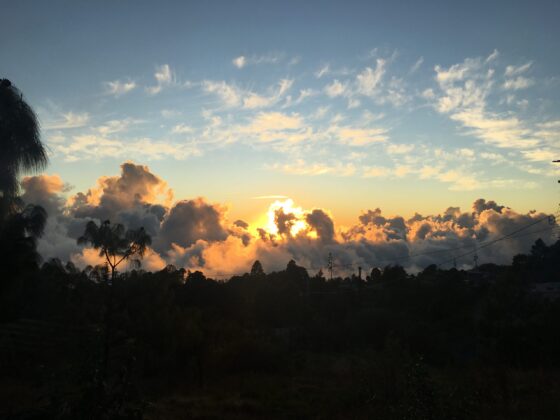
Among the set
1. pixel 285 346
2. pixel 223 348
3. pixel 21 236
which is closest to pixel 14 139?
pixel 21 236

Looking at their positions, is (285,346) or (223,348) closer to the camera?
(223,348)

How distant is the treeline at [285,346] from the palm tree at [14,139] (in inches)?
127

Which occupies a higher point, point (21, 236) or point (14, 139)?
point (14, 139)

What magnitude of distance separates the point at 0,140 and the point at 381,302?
5912 centimetres

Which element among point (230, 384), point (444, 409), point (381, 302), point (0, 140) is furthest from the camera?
point (381, 302)

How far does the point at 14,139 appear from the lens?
12.7m

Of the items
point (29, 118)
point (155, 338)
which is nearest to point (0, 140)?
point (29, 118)

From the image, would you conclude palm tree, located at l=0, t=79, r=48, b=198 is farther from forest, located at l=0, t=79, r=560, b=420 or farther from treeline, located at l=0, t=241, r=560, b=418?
treeline, located at l=0, t=241, r=560, b=418

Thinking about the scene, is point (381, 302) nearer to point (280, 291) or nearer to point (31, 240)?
point (280, 291)

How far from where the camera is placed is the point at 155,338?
1131 inches

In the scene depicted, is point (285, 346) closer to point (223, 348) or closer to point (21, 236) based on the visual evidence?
point (223, 348)

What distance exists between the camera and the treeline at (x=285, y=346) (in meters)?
9.90

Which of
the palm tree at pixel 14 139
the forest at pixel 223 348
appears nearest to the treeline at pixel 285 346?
the forest at pixel 223 348

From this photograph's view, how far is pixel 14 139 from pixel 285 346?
34086mm
